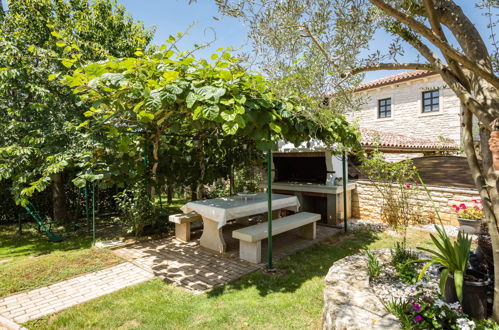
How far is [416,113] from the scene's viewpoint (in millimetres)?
13531

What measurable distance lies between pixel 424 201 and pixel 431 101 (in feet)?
27.7

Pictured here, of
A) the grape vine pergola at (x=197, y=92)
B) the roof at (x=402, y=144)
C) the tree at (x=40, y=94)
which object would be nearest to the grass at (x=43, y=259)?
the tree at (x=40, y=94)

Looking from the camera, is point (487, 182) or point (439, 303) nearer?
point (487, 182)

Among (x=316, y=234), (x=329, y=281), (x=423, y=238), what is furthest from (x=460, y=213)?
(x=329, y=281)

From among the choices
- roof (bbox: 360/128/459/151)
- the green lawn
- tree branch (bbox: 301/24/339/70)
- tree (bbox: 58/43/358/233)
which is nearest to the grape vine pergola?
tree (bbox: 58/43/358/233)

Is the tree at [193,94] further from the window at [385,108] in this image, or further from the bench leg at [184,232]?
the window at [385,108]

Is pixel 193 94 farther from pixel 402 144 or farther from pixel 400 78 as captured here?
pixel 400 78

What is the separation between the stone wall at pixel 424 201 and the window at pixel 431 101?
8.11 metres

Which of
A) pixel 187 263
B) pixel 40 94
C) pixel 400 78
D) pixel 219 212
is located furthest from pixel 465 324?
pixel 400 78

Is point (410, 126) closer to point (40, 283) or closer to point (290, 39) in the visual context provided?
point (290, 39)

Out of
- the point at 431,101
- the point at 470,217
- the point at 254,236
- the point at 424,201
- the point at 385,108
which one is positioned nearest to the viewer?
the point at 254,236

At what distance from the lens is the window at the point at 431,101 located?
12896 millimetres

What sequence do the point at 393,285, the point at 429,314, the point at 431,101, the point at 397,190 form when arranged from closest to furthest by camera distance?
the point at 429,314, the point at 393,285, the point at 397,190, the point at 431,101

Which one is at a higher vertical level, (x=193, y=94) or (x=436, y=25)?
(x=436, y=25)
